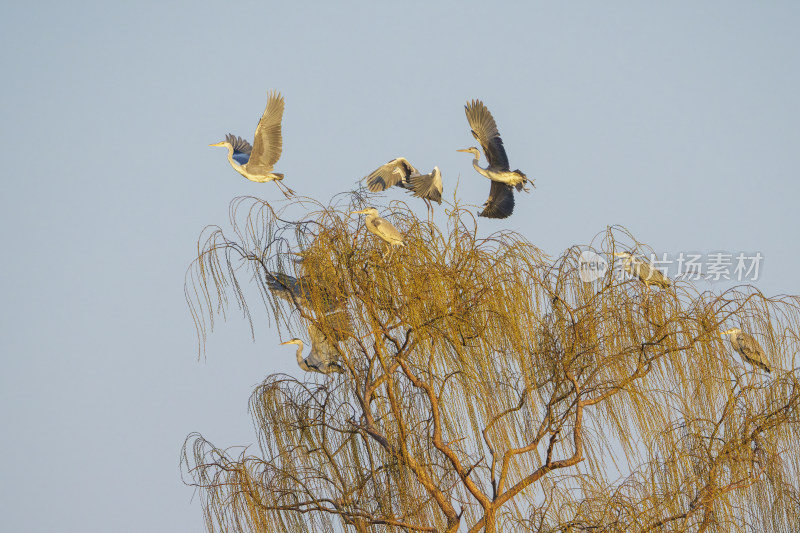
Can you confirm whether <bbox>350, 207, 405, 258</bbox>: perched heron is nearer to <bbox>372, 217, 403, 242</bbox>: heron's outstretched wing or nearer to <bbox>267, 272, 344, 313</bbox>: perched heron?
<bbox>372, 217, 403, 242</bbox>: heron's outstretched wing

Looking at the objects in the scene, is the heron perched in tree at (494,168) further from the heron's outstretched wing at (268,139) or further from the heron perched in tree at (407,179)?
the heron's outstretched wing at (268,139)

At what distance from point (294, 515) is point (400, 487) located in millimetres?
576

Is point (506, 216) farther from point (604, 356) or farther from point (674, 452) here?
point (674, 452)

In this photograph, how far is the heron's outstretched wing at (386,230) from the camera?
472cm

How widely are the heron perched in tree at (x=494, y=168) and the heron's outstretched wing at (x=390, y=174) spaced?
0.66 metres

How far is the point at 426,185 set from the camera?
677 cm

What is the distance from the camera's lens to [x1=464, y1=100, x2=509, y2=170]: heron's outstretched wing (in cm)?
703

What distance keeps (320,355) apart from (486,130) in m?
2.33

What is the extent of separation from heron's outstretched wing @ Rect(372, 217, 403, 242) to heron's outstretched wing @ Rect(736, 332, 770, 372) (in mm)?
1990

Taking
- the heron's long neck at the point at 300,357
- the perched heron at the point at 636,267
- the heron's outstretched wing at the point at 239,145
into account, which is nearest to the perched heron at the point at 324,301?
the perched heron at the point at 636,267

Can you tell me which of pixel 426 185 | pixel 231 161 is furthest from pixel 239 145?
pixel 426 185

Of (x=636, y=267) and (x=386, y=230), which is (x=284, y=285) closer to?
(x=386, y=230)

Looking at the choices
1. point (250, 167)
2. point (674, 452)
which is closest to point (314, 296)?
point (674, 452)

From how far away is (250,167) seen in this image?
277 inches
